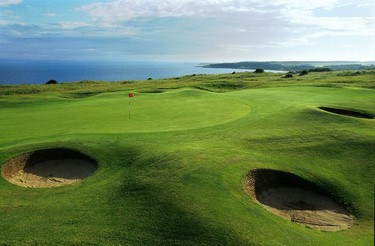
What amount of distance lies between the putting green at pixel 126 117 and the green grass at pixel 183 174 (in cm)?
8

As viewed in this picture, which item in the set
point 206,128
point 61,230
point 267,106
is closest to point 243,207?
point 61,230

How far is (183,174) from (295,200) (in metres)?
4.18

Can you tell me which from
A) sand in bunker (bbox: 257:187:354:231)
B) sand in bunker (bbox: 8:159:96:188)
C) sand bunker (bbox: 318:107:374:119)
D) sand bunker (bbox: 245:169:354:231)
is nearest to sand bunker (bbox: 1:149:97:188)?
sand in bunker (bbox: 8:159:96:188)

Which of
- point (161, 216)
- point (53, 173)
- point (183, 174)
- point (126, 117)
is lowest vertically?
point (161, 216)

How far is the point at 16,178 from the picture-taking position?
14320 mm

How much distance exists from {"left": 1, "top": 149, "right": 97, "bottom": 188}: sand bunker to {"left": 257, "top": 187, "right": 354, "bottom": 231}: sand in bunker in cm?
738

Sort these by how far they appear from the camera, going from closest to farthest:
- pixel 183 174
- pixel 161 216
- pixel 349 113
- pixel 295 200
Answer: pixel 161 216 → pixel 183 174 → pixel 295 200 → pixel 349 113

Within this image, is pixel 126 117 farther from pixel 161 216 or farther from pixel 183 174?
pixel 161 216

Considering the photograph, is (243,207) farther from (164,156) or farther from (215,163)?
(164,156)

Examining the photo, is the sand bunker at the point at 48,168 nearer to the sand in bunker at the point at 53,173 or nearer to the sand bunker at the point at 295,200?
the sand in bunker at the point at 53,173

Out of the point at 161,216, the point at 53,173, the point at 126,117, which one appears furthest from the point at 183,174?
the point at 126,117

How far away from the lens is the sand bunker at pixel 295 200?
11075mm

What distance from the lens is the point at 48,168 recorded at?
49.8 feet

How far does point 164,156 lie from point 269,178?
420 centimetres
